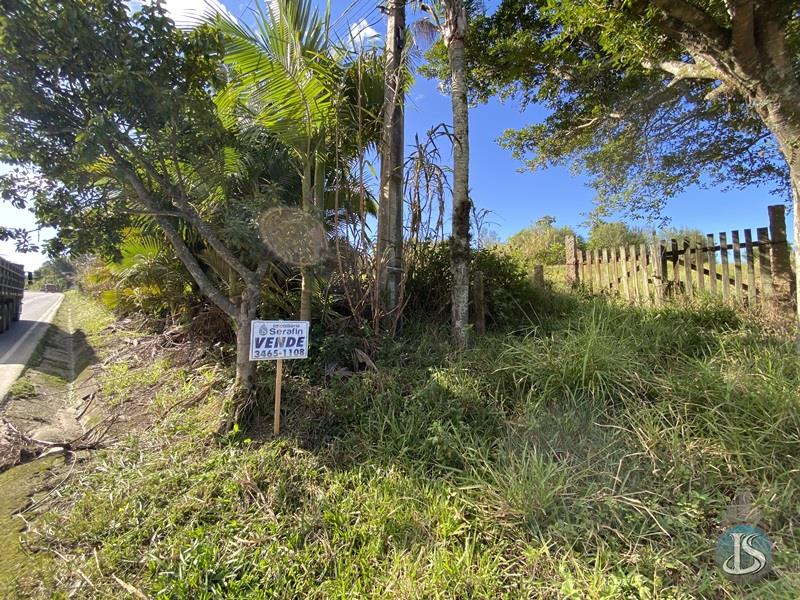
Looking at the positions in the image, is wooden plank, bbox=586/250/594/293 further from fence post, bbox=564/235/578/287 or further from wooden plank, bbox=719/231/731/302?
wooden plank, bbox=719/231/731/302

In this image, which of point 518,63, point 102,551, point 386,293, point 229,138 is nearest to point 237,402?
point 102,551

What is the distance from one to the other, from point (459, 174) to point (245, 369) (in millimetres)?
3272

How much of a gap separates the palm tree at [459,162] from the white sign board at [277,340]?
184 centimetres

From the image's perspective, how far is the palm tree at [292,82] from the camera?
3.57m

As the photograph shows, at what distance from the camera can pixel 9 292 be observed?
10484mm

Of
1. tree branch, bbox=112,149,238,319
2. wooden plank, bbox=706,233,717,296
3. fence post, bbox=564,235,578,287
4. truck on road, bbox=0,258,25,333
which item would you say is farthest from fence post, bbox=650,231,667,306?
truck on road, bbox=0,258,25,333

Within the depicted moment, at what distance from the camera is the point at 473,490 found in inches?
89.4

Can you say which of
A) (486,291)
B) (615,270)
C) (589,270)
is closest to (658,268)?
(615,270)

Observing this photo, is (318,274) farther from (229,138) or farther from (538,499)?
(538,499)

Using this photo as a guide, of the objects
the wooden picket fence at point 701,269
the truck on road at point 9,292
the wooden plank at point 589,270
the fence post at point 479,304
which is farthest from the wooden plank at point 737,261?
the truck on road at point 9,292

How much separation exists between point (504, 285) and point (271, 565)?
4.23 m

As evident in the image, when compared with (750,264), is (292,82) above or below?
above

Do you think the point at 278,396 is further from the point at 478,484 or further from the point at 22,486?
the point at 22,486

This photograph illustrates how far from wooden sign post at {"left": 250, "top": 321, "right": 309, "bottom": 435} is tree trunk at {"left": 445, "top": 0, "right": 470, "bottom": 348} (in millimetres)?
1849
